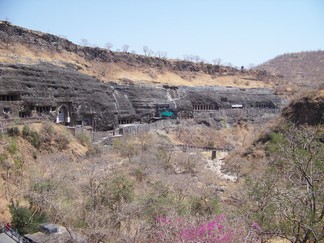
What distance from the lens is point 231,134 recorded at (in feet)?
182

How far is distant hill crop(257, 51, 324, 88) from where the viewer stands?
111250mm

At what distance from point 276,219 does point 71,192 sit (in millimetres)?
11432

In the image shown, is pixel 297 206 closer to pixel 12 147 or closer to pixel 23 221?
pixel 23 221

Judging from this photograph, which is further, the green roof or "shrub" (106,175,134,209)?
the green roof

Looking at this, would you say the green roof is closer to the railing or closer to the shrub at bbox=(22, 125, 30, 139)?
the shrub at bbox=(22, 125, 30, 139)

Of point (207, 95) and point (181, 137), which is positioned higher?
point (207, 95)

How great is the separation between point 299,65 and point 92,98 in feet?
348

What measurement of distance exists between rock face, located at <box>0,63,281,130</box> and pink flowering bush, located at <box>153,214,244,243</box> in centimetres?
2237

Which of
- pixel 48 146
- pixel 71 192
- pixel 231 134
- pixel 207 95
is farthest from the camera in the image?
pixel 207 95

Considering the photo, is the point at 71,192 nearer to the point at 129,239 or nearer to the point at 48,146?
the point at 129,239

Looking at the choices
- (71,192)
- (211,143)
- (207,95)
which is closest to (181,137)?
(211,143)

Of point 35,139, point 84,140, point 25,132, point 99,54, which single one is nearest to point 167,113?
point 99,54

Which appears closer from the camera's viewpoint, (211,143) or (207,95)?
(211,143)

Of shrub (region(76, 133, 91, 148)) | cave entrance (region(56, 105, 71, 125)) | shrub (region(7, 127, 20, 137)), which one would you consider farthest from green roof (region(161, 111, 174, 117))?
shrub (region(7, 127, 20, 137))
